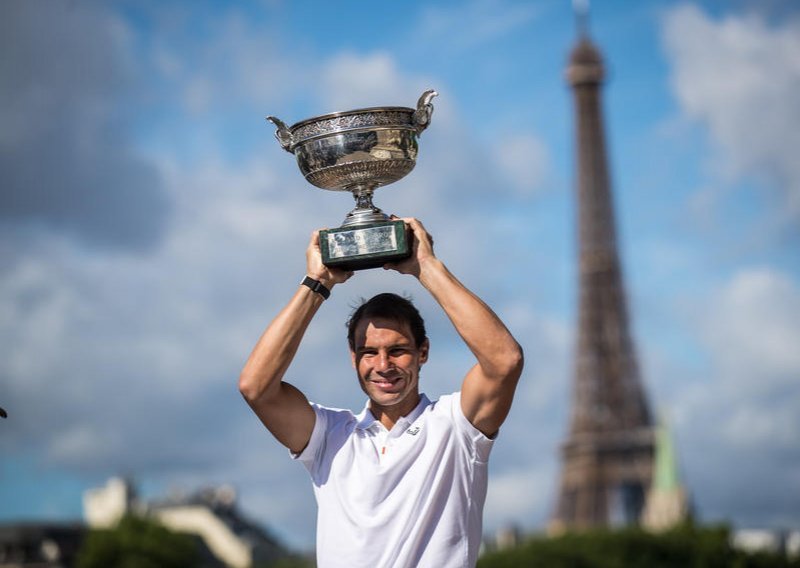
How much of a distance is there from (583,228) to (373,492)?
95633 millimetres

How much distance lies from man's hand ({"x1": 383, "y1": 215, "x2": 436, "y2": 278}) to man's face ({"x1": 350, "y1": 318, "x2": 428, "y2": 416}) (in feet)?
0.80

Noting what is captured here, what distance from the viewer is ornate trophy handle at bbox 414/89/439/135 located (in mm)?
7520

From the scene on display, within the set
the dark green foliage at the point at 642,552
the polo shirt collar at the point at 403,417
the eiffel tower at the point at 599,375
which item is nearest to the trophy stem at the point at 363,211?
the polo shirt collar at the point at 403,417

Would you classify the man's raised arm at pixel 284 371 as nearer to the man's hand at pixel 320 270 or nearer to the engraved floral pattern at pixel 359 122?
the man's hand at pixel 320 270

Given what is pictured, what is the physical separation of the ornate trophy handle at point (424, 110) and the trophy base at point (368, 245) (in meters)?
0.54

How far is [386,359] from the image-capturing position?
23.4 feet

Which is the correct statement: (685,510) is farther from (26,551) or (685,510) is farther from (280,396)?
(280,396)

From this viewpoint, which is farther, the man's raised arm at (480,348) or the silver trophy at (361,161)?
the silver trophy at (361,161)

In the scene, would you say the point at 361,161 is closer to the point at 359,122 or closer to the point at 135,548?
the point at 359,122

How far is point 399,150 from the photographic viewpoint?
748 cm

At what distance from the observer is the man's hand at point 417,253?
7223mm

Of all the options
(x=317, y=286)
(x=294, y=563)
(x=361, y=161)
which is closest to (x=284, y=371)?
(x=317, y=286)

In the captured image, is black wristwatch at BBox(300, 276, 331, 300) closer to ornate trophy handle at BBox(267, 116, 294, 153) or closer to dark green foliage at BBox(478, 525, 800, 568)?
ornate trophy handle at BBox(267, 116, 294, 153)

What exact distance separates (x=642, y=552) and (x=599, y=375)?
2706 cm
